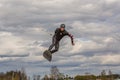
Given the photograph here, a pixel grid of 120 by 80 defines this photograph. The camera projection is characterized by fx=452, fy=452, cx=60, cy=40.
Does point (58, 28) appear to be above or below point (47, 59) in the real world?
above

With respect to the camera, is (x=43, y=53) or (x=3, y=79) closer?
(x=43, y=53)

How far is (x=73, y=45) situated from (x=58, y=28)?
2.51 meters

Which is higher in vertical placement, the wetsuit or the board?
the wetsuit

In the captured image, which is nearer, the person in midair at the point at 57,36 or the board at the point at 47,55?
the person in midair at the point at 57,36

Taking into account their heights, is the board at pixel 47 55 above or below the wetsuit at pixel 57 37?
below

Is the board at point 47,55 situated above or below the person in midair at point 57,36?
below

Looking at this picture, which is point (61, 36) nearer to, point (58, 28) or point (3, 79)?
point (58, 28)

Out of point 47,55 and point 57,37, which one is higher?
point 57,37

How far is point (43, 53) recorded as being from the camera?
40.3m

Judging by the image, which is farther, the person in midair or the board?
the board

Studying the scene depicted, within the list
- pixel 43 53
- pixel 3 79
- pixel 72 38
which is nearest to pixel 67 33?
pixel 72 38

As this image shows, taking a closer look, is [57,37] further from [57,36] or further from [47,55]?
[47,55]

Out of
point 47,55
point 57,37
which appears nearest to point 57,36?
point 57,37

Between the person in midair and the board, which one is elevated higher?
the person in midair
